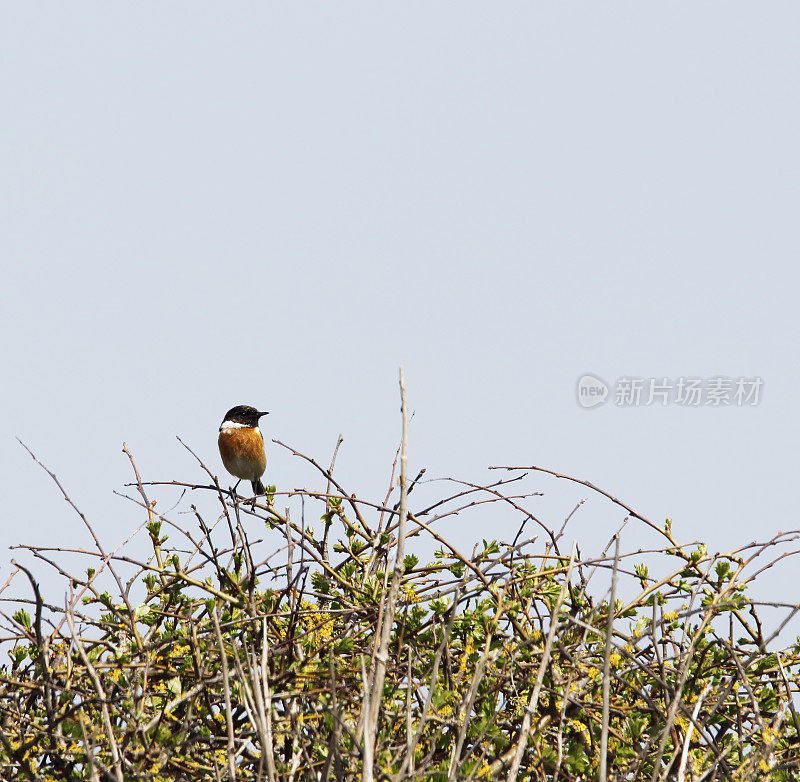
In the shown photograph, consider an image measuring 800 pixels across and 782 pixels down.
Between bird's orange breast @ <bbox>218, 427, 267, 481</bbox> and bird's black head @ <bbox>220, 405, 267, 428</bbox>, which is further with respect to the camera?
bird's black head @ <bbox>220, 405, 267, 428</bbox>

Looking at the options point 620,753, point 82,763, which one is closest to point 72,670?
point 82,763

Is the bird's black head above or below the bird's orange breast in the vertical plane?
above

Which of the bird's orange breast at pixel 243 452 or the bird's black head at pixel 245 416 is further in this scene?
the bird's black head at pixel 245 416

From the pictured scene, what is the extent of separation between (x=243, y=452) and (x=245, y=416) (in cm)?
37

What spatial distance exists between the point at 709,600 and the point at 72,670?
8.15 feet

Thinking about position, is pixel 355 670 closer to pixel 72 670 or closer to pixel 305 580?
pixel 305 580

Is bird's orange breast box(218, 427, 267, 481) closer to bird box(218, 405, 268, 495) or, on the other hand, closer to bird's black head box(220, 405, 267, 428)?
bird box(218, 405, 268, 495)

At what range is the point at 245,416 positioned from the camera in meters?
7.91

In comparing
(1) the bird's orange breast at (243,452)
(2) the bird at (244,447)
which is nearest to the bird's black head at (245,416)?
(2) the bird at (244,447)

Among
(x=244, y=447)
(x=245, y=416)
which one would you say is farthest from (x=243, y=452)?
(x=245, y=416)

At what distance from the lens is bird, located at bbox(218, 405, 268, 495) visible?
7.65 m

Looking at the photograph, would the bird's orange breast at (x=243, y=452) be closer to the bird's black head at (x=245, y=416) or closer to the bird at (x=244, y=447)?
the bird at (x=244, y=447)

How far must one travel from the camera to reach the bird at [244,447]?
7652 millimetres

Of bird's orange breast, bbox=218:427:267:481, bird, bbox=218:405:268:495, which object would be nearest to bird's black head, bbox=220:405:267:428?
bird, bbox=218:405:268:495
